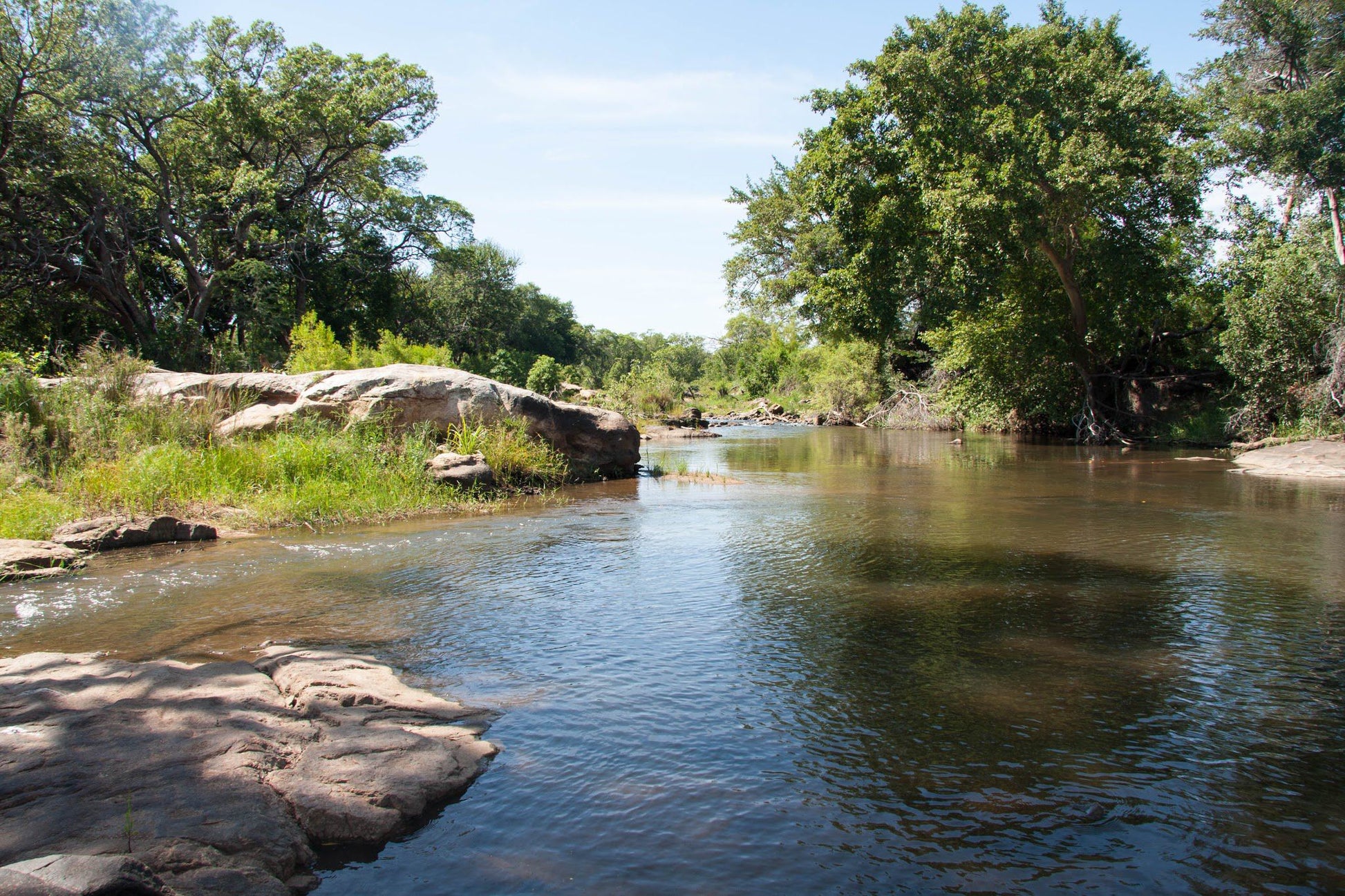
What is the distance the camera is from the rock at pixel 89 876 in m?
2.26

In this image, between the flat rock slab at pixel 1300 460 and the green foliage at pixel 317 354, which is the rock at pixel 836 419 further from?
the green foliage at pixel 317 354

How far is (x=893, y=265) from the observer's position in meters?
24.6

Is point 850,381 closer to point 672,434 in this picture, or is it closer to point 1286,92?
point 672,434

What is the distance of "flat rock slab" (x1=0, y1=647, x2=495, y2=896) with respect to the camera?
9.25 feet

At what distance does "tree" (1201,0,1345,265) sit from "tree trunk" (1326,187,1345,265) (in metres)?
0.02

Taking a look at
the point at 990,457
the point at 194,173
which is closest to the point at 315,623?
the point at 990,457

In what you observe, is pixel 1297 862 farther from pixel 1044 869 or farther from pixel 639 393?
pixel 639 393

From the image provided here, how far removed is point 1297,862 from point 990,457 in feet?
58.9

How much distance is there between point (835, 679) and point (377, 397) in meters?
10.5

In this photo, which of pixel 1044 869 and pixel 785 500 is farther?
pixel 785 500

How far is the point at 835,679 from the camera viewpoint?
16.6 ft

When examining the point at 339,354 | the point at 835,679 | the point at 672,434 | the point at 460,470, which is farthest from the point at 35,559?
the point at 672,434

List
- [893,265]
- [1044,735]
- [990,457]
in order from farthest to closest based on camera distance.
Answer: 1. [893,265]
2. [990,457]
3. [1044,735]


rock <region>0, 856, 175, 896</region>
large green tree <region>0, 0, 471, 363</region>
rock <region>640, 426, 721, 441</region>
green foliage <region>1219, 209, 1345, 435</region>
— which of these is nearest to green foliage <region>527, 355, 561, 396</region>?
rock <region>640, 426, 721, 441</region>
